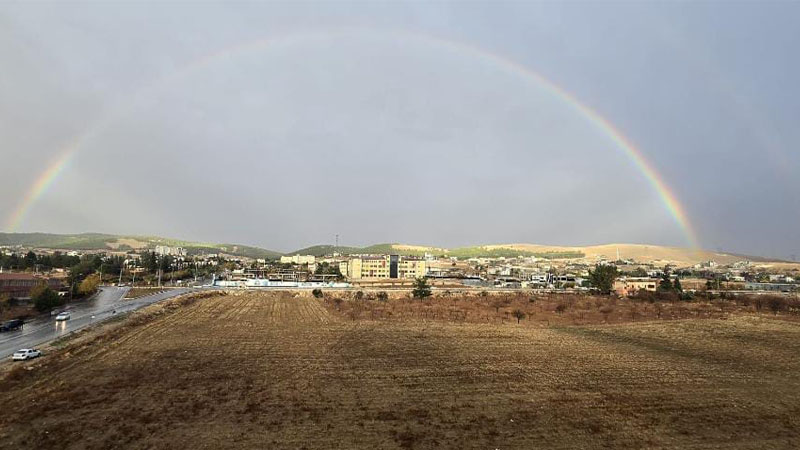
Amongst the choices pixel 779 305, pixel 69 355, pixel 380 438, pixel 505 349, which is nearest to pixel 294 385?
pixel 380 438

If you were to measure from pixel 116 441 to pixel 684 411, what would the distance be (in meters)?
13.6

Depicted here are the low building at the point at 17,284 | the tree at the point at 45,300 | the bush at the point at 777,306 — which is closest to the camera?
the bush at the point at 777,306

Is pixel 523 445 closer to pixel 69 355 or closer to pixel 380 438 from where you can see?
→ pixel 380 438

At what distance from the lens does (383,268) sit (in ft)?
358

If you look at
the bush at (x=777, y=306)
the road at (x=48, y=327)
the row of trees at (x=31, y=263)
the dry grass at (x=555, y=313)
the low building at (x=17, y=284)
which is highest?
the row of trees at (x=31, y=263)

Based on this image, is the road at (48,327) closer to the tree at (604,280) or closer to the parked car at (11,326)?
the parked car at (11,326)

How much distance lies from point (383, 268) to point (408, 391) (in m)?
95.8

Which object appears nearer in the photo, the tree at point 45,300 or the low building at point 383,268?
the tree at point 45,300

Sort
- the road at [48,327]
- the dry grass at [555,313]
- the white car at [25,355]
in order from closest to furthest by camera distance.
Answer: the white car at [25,355]
the road at [48,327]
the dry grass at [555,313]

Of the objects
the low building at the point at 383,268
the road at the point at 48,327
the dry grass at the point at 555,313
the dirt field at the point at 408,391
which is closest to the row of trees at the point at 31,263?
the road at the point at 48,327

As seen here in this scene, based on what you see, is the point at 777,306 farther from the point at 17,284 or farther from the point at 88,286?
the point at 17,284

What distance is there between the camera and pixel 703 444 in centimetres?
998

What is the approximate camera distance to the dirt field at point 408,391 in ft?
33.4

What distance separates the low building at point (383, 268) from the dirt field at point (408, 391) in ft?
276
